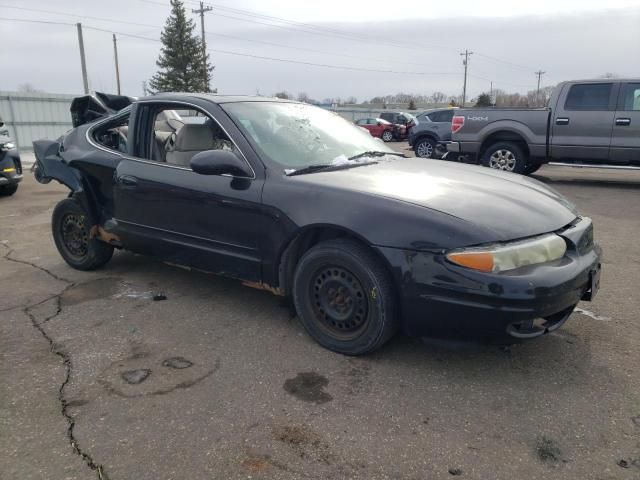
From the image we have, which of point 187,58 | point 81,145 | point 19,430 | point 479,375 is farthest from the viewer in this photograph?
point 187,58

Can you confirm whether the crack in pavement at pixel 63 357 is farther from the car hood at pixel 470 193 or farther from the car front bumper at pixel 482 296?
the car hood at pixel 470 193

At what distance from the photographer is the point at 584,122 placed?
9.72 meters

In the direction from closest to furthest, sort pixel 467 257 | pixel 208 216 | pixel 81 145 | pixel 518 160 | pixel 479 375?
pixel 467 257, pixel 479 375, pixel 208 216, pixel 81 145, pixel 518 160

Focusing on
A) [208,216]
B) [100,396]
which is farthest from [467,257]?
[100,396]

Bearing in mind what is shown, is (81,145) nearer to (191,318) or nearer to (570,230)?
(191,318)

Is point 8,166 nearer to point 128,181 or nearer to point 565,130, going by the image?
point 128,181

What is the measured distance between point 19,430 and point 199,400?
0.85 m

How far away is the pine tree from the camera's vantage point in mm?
48594

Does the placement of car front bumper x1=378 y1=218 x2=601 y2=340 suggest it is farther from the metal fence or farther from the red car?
the red car

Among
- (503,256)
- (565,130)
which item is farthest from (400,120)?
(503,256)

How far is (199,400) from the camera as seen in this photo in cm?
275

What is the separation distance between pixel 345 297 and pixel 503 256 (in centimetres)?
96

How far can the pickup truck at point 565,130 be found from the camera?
9.42 metres

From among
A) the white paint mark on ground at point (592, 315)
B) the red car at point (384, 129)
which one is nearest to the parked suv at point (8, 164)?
the white paint mark on ground at point (592, 315)
